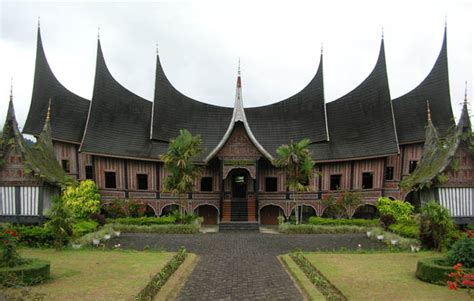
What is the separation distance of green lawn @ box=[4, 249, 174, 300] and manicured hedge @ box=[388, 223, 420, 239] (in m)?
9.15

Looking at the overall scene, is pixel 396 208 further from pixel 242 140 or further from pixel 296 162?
pixel 242 140

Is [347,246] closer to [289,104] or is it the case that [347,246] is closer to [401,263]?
[401,263]

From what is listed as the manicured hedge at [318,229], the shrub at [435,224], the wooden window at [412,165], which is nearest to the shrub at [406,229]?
the shrub at [435,224]

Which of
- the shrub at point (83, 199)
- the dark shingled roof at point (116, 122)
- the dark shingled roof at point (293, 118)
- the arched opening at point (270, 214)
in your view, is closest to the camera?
the shrub at point (83, 199)

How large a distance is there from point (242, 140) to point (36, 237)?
1309 centimetres

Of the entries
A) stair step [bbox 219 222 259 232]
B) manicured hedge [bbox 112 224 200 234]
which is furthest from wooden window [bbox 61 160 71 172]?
stair step [bbox 219 222 259 232]

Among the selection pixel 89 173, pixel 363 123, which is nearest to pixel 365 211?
pixel 363 123

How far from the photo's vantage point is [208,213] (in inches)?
1009

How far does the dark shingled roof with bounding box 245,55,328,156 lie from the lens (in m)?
26.1

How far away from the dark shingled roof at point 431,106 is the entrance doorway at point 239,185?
10.7 m

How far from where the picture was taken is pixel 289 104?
27594 millimetres

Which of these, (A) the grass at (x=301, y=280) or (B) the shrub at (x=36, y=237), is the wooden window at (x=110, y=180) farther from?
(A) the grass at (x=301, y=280)

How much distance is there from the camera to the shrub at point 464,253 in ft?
27.9

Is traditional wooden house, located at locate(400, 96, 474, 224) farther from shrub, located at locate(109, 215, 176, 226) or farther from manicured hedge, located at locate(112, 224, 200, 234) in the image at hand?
shrub, located at locate(109, 215, 176, 226)
